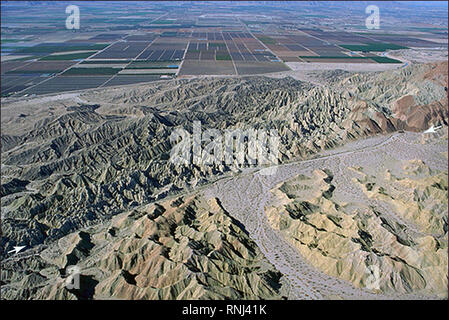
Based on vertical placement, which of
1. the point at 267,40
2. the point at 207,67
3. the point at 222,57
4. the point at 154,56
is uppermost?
the point at 267,40

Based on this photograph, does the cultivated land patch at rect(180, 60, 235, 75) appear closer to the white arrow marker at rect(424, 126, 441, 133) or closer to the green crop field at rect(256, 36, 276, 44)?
the green crop field at rect(256, 36, 276, 44)

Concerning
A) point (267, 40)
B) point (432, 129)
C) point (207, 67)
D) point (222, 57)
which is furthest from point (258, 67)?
point (432, 129)

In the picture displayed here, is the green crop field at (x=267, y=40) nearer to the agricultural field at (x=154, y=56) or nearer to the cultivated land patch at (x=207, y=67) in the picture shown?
the agricultural field at (x=154, y=56)

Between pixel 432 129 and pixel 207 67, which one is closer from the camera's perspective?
pixel 432 129

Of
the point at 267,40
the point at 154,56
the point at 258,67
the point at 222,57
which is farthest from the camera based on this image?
the point at 267,40

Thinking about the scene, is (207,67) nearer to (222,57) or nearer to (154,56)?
(222,57)

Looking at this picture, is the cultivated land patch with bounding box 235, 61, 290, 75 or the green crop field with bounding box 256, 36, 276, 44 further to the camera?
the green crop field with bounding box 256, 36, 276, 44

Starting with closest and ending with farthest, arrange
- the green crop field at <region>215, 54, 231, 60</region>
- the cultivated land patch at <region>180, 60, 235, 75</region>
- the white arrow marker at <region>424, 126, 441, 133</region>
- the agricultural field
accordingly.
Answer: the white arrow marker at <region>424, 126, 441, 133</region>, the agricultural field, the cultivated land patch at <region>180, 60, 235, 75</region>, the green crop field at <region>215, 54, 231, 60</region>

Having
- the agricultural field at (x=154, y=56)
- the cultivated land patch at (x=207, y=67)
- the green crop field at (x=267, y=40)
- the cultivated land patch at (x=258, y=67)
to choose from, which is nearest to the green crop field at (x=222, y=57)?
the agricultural field at (x=154, y=56)

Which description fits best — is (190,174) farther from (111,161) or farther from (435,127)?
(435,127)

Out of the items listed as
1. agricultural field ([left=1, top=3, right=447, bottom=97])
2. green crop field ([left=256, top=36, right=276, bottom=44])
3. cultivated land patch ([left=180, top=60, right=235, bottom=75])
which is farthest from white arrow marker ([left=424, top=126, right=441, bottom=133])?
green crop field ([left=256, top=36, right=276, bottom=44])

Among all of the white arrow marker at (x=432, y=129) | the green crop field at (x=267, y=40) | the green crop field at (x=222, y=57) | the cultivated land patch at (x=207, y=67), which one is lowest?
the white arrow marker at (x=432, y=129)
